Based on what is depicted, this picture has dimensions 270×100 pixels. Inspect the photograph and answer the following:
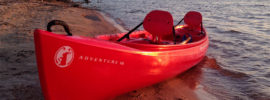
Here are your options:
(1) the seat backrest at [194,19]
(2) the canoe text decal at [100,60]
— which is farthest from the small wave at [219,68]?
(2) the canoe text decal at [100,60]

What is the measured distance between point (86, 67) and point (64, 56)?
32cm

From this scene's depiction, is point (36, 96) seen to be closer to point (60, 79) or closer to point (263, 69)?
point (60, 79)

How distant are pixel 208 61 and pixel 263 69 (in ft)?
5.09

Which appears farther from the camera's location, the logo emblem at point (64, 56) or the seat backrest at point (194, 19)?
the seat backrest at point (194, 19)

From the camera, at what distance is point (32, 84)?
3.26 metres

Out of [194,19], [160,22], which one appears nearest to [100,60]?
[160,22]

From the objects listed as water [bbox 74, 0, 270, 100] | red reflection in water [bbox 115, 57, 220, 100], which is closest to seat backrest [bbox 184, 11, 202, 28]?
water [bbox 74, 0, 270, 100]

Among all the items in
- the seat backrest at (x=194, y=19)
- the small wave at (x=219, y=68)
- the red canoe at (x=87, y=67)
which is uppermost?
the seat backrest at (x=194, y=19)

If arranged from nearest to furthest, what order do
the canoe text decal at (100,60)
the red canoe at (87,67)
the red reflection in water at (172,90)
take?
the red canoe at (87,67) < the canoe text decal at (100,60) < the red reflection in water at (172,90)

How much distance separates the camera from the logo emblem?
2153 millimetres

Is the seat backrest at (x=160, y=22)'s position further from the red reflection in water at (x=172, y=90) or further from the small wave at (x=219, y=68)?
the small wave at (x=219, y=68)

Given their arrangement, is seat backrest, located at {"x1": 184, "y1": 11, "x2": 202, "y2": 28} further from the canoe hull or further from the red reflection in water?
the canoe hull

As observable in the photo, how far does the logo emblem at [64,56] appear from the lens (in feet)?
7.06

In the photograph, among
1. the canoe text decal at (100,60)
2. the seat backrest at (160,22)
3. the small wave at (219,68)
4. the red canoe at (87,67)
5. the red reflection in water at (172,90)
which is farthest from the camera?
the small wave at (219,68)
